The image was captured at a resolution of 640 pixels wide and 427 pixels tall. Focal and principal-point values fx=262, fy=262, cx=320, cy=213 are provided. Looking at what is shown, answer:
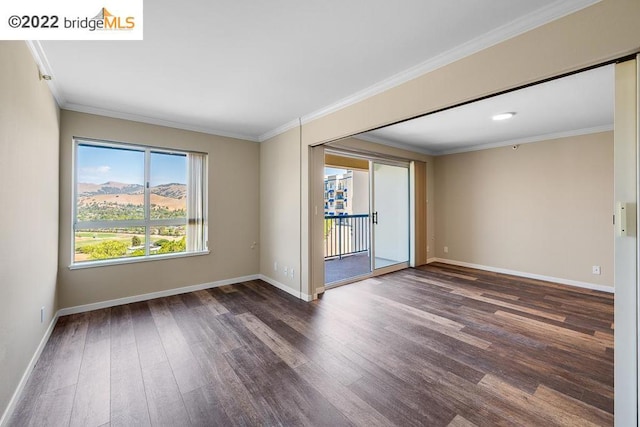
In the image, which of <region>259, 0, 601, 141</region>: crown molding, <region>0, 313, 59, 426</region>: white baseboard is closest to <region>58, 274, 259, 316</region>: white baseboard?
<region>0, 313, 59, 426</region>: white baseboard

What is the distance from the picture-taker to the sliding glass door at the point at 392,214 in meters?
5.31

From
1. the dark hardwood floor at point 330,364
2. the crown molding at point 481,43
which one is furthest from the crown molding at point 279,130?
the dark hardwood floor at point 330,364

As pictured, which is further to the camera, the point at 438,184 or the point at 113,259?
the point at 438,184

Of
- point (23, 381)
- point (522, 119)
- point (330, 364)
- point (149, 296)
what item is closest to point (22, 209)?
point (23, 381)

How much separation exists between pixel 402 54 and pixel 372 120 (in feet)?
2.23

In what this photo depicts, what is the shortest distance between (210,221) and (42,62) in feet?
8.15

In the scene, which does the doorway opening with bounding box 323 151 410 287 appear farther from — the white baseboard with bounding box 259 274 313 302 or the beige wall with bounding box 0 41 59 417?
the beige wall with bounding box 0 41 59 417

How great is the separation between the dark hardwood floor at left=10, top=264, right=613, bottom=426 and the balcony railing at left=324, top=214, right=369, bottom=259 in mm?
3033

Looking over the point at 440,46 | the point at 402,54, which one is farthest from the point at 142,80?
the point at 440,46

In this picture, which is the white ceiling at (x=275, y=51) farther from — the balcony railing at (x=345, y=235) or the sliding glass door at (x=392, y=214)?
the balcony railing at (x=345, y=235)

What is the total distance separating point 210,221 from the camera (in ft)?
13.7

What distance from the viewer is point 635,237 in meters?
1.41

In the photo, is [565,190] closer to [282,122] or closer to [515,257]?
[515,257]

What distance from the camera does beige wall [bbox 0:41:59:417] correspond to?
162 centimetres
